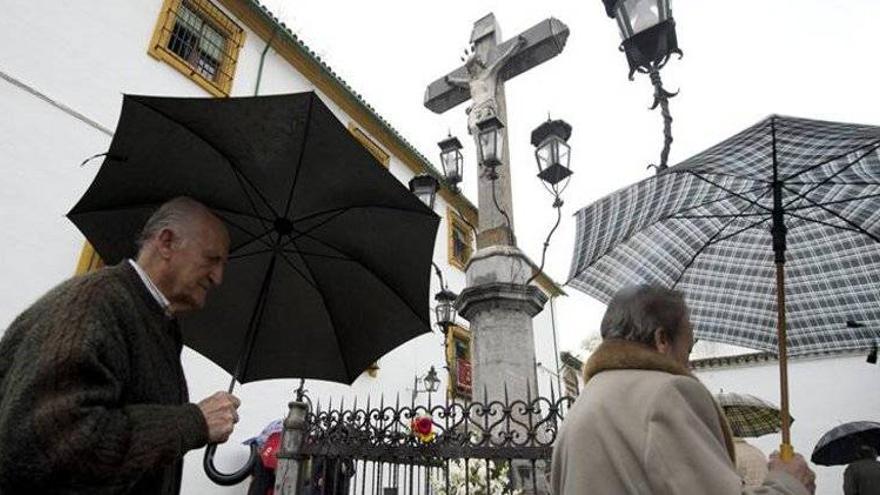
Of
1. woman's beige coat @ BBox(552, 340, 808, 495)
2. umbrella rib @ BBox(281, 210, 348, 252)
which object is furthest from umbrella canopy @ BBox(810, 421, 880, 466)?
umbrella rib @ BBox(281, 210, 348, 252)

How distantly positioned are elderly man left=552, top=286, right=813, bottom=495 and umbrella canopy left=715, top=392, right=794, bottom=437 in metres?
7.83

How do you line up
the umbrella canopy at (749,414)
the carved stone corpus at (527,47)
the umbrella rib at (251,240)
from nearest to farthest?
1. the umbrella rib at (251,240)
2. the carved stone corpus at (527,47)
3. the umbrella canopy at (749,414)

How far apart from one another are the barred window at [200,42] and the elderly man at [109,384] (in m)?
8.24

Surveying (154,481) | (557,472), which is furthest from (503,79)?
(154,481)

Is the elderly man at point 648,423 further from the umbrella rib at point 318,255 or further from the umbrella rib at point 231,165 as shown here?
the umbrella rib at point 231,165

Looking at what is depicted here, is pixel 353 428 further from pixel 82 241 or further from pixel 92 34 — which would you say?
pixel 92 34

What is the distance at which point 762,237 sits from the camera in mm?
3486

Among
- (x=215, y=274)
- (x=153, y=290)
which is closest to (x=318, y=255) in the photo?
(x=215, y=274)

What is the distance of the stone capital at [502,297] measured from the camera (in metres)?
4.72

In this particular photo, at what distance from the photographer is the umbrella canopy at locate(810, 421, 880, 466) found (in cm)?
851

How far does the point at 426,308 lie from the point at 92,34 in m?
7.72

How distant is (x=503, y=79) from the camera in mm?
7316

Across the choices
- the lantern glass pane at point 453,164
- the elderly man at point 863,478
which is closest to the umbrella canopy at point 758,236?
the lantern glass pane at point 453,164

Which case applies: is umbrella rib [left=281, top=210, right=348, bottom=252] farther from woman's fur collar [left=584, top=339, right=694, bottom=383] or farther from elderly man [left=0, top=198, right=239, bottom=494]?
woman's fur collar [left=584, top=339, right=694, bottom=383]
